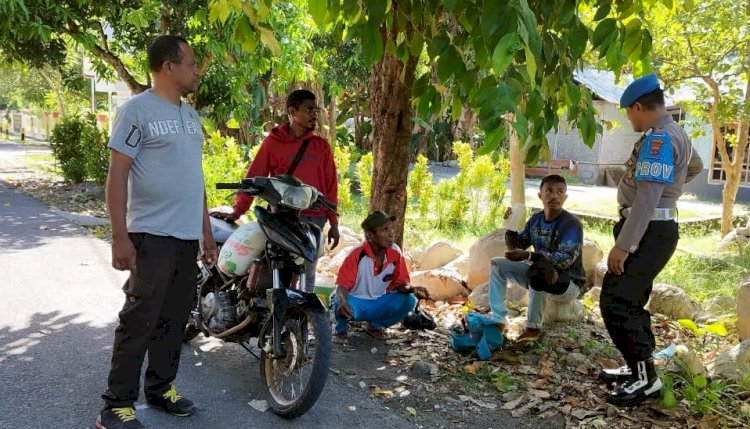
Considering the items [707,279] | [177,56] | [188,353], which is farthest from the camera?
[707,279]

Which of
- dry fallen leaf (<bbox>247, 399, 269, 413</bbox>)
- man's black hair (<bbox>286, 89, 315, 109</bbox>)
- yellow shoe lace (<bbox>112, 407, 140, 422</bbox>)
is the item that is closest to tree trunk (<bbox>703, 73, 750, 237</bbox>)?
man's black hair (<bbox>286, 89, 315, 109</bbox>)

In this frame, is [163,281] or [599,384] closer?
[163,281]

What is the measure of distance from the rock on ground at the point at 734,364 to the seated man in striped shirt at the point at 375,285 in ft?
6.35

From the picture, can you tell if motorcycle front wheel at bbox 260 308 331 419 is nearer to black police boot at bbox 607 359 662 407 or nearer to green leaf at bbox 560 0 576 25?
black police boot at bbox 607 359 662 407

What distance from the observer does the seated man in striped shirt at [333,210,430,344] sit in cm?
463

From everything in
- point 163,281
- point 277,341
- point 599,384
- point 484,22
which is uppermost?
point 484,22

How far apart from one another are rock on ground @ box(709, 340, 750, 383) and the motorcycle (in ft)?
7.97

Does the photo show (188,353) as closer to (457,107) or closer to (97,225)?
(457,107)

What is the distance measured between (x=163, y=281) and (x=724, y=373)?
330 centimetres

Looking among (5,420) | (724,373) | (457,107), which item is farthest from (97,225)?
(724,373)

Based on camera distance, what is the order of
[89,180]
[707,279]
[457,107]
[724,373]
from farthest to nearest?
[89,180], [707,279], [724,373], [457,107]

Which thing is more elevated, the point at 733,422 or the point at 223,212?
the point at 223,212

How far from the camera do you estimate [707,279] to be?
22.5 ft

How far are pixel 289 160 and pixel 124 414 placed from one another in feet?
6.65
